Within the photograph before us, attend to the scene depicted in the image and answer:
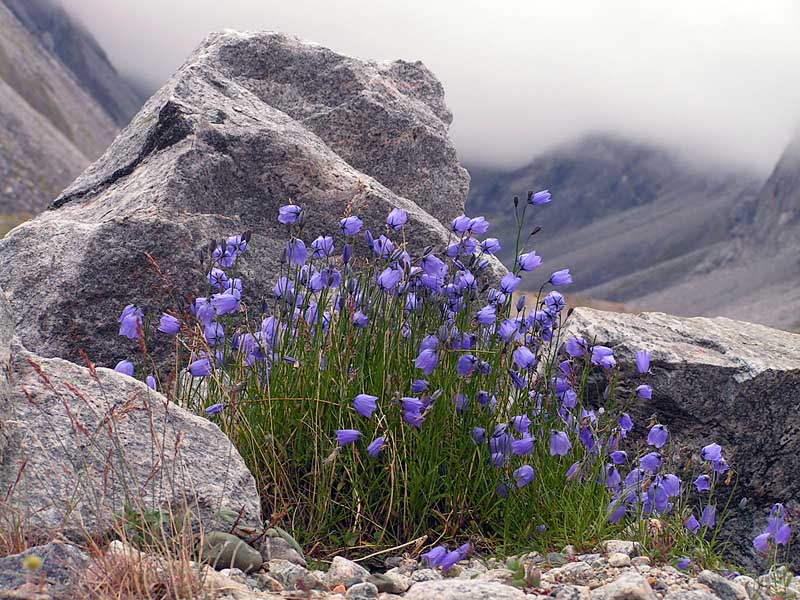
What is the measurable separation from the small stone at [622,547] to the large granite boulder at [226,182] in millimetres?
3668

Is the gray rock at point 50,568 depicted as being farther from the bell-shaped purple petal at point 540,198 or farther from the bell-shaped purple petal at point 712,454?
the bell-shaped purple petal at point 712,454

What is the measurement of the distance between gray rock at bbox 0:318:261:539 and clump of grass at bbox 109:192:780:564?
57 centimetres

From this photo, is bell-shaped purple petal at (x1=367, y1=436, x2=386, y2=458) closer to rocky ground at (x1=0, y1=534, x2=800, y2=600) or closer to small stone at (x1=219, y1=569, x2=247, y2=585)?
rocky ground at (x1=0, y1=534, x2=800, y2=600)

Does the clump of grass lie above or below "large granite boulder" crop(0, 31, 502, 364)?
below

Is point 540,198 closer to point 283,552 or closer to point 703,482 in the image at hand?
point 703,482

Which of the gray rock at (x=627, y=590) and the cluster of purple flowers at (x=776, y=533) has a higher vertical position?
the gray rock at (x=627, y=590)

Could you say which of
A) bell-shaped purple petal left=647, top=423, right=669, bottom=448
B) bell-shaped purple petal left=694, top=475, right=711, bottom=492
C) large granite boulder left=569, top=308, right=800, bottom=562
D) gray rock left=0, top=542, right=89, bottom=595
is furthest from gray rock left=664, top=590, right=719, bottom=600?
large granite boulder left=569, top=308, right=800, bottom=562

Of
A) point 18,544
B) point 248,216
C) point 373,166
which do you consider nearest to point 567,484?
point 18,544

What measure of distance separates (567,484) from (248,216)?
162 inches

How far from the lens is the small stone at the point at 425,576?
4.77 meters

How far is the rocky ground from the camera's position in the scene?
11.8ft

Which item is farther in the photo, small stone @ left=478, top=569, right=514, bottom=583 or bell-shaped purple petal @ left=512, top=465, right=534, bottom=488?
bell-shaped purple petal @ left=512, top=465, right=534, bottom=488

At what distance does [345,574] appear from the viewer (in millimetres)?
4391

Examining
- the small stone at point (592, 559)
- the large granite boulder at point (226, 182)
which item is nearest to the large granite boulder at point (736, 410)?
the large granite boulder at point (226, 182)
